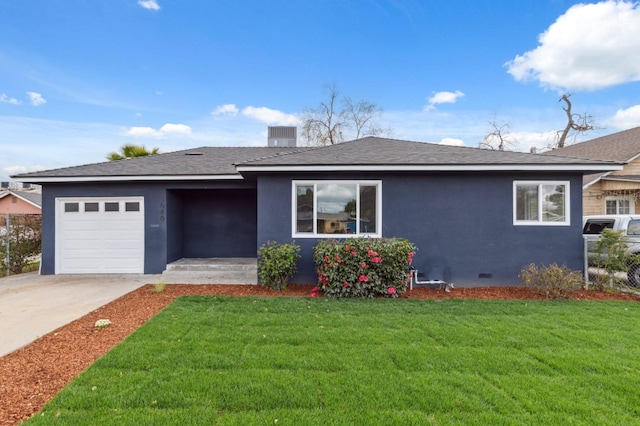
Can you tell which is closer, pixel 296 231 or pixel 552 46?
pixel 296 231

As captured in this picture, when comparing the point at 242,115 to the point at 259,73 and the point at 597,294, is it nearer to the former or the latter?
the point at 259,73

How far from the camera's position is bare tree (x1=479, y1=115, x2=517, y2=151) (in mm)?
22109

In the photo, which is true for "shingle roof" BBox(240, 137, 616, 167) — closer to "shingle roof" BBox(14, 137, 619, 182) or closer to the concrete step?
"shingle roof" BBox(14, 137, 619, 182)

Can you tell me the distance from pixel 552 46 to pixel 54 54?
22.2m

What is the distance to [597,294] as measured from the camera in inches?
252

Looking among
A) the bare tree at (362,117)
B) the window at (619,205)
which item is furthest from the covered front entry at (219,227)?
the bare tree at (362,117)

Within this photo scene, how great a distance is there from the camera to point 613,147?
49.3 feet

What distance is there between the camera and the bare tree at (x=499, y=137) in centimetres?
2211

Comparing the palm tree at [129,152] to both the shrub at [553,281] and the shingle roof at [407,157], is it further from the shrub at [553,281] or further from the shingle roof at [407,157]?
the shrub at [553,281]

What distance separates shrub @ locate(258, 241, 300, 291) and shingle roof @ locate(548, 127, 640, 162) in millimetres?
15662

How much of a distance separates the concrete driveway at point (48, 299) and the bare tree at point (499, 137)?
24015mm

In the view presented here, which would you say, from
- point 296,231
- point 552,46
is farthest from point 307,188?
point 552,46

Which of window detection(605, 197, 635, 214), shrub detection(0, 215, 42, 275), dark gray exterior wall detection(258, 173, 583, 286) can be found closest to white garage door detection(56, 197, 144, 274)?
shrub detection(0, 215, 42, 275)

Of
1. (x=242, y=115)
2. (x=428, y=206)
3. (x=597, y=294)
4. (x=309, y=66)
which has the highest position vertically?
(x=309, y=66)
